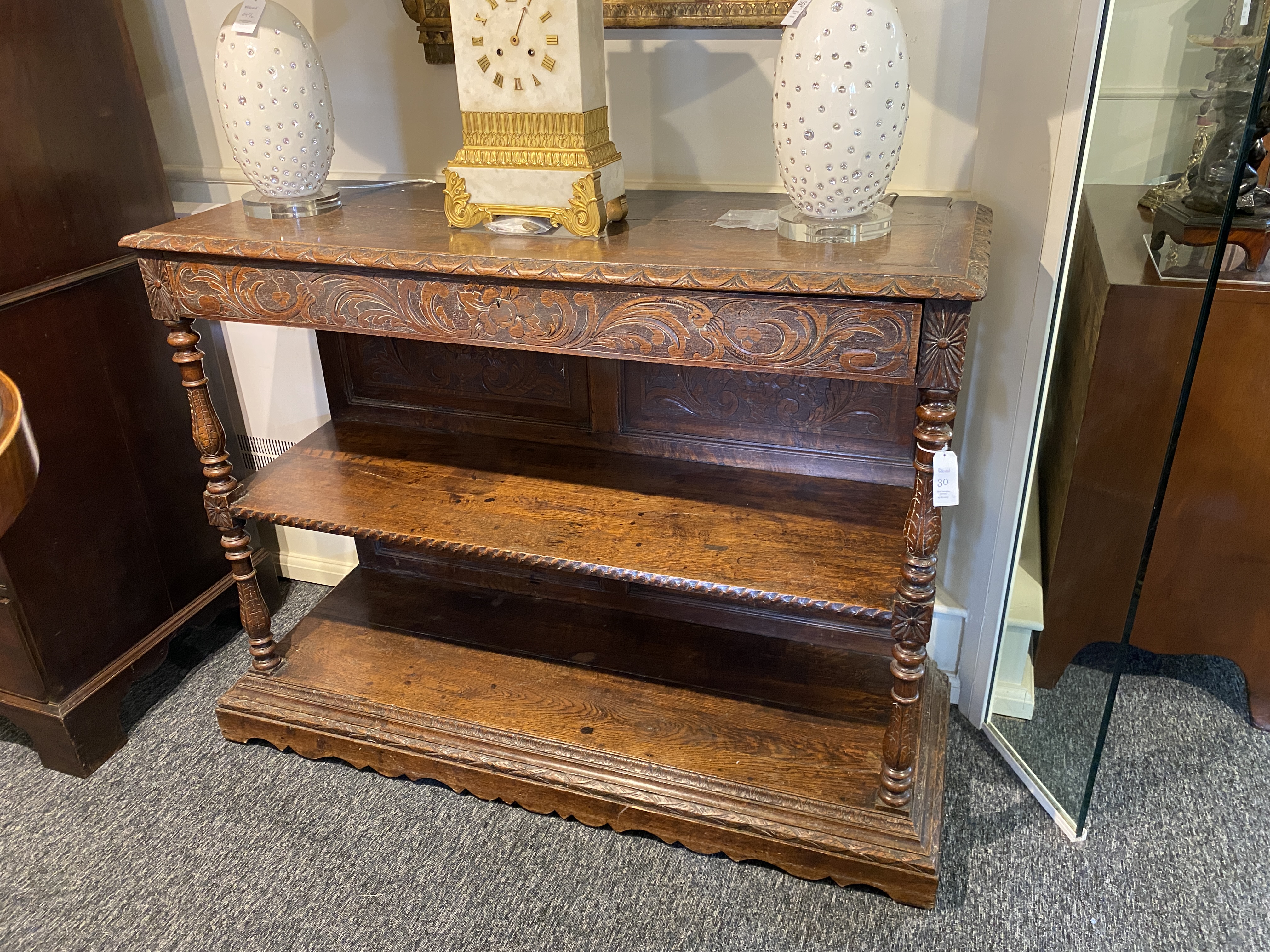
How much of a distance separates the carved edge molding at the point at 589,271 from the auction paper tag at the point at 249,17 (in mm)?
355

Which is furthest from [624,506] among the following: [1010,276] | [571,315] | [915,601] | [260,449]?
[260,449]

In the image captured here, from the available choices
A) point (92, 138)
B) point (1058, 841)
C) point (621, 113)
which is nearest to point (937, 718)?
point (1058, 841)

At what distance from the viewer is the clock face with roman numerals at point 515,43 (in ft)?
4.66

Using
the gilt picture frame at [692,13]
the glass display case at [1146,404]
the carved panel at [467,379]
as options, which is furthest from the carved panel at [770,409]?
the gilt picture frame at [692,13]

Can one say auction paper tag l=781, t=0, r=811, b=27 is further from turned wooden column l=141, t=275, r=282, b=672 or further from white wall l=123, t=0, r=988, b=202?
turned wooden column l=141, t=275, r=282, b=672

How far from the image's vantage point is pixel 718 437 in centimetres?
186

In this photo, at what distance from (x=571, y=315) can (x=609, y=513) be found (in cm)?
47

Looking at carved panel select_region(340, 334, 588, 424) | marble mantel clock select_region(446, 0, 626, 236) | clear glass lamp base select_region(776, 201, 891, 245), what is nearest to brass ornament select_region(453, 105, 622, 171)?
marble mantel clock select_region(446, 0, 626, 236)

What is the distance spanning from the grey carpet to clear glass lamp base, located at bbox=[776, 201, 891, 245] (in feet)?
3.60

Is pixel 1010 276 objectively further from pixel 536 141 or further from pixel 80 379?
pixel 80 379

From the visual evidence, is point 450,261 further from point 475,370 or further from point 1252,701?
point 1252,701

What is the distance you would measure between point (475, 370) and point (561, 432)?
24 cm

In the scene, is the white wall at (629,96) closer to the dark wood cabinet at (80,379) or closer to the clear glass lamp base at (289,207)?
the dark wood cabinet at (80,379)

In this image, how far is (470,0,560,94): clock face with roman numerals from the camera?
4.66 ft
